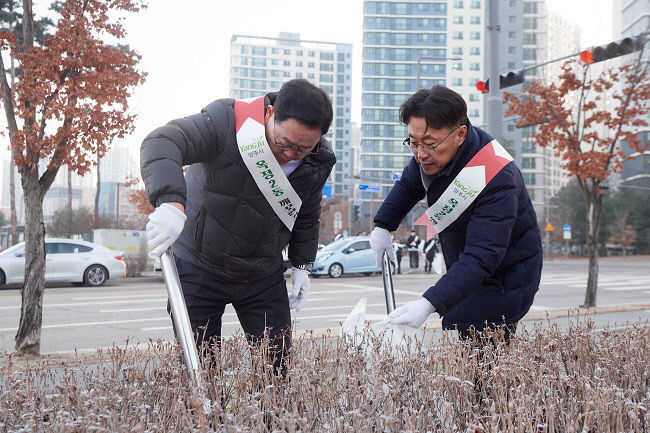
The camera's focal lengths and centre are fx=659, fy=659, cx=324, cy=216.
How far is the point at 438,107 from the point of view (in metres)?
2.73

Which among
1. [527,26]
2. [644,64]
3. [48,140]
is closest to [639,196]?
[527,26]

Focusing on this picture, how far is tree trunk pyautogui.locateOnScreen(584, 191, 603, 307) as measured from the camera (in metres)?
11.9

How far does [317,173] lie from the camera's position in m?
3.11

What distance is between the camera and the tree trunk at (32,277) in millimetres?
6320

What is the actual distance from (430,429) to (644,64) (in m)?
11.3

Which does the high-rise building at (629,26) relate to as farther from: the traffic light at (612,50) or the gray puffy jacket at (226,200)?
the gray puffy jacket at (226,200)

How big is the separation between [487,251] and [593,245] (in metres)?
10.3

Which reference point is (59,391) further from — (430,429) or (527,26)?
(527,26)

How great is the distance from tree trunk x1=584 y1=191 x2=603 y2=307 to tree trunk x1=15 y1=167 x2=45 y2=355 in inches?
365

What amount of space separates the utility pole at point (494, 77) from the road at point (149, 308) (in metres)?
2.70

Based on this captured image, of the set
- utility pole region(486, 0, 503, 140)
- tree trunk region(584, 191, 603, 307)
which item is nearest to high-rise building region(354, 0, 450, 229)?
tree trunk region(584, 191, 603, 307)

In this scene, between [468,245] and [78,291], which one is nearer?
[468,245]

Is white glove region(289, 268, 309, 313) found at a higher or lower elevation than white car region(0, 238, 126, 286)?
higher

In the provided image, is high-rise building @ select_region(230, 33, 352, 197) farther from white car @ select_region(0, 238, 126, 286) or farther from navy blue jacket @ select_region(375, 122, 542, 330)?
navy blue jacket @ select_region(375, 122, 542, 330)
